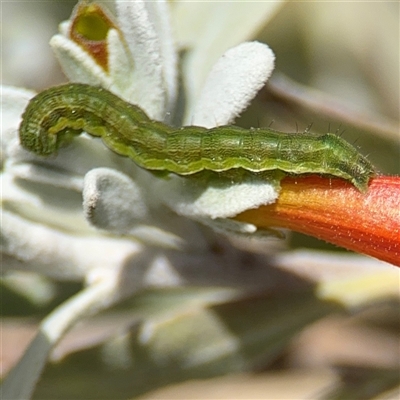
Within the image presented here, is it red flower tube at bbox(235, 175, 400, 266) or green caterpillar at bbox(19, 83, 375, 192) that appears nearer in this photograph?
red flower tube at bbox(235, 175, 400, 266)

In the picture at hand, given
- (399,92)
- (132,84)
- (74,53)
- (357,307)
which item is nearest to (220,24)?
(132,84)

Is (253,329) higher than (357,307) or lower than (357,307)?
lower

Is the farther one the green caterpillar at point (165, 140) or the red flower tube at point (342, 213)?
the green caterpillar at point (165, 140)

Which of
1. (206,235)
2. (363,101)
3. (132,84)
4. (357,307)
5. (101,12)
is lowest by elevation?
(357,307)

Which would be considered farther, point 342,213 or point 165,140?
point 165,140

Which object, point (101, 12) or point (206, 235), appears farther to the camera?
point (206, 235)

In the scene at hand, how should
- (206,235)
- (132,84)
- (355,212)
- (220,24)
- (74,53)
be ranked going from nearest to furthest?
(355,212) → (74,53) → (132,84) → (206,235) → (220,24)

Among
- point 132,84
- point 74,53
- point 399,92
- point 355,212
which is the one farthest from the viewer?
point 399,92

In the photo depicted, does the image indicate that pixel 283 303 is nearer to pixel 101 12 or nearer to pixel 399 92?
pixel 101 12
